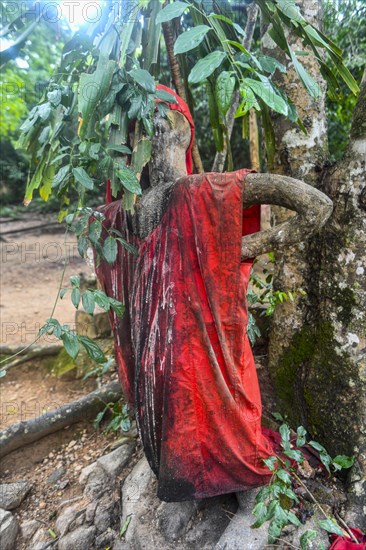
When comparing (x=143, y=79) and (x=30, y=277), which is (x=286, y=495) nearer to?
(x=143, y=79)

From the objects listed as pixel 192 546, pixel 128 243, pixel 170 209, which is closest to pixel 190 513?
pixel 192 546

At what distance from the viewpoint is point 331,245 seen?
1.93 meters

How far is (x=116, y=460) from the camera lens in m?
2.47

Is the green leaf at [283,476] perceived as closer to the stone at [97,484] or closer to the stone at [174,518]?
the stone at [174,518]

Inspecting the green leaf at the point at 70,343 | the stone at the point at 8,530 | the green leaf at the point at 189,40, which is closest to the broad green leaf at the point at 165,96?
the green leaf at the point at 189,40

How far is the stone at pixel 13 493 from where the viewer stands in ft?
7.87

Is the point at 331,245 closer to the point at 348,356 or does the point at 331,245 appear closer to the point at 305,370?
the point at 348,356

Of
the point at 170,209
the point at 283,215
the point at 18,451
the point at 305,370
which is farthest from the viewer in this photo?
the point at 18,451

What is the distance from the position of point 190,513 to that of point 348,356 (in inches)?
41.4

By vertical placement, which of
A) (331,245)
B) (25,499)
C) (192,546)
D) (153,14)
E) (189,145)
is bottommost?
(25,499)

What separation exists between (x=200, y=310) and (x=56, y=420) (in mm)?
1930

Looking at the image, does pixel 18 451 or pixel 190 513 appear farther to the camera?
pixel 18 451

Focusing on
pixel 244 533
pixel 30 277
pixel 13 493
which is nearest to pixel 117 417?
pixel 13 493

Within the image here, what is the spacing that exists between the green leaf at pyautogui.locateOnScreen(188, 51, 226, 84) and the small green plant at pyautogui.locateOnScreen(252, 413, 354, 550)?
142 cm
